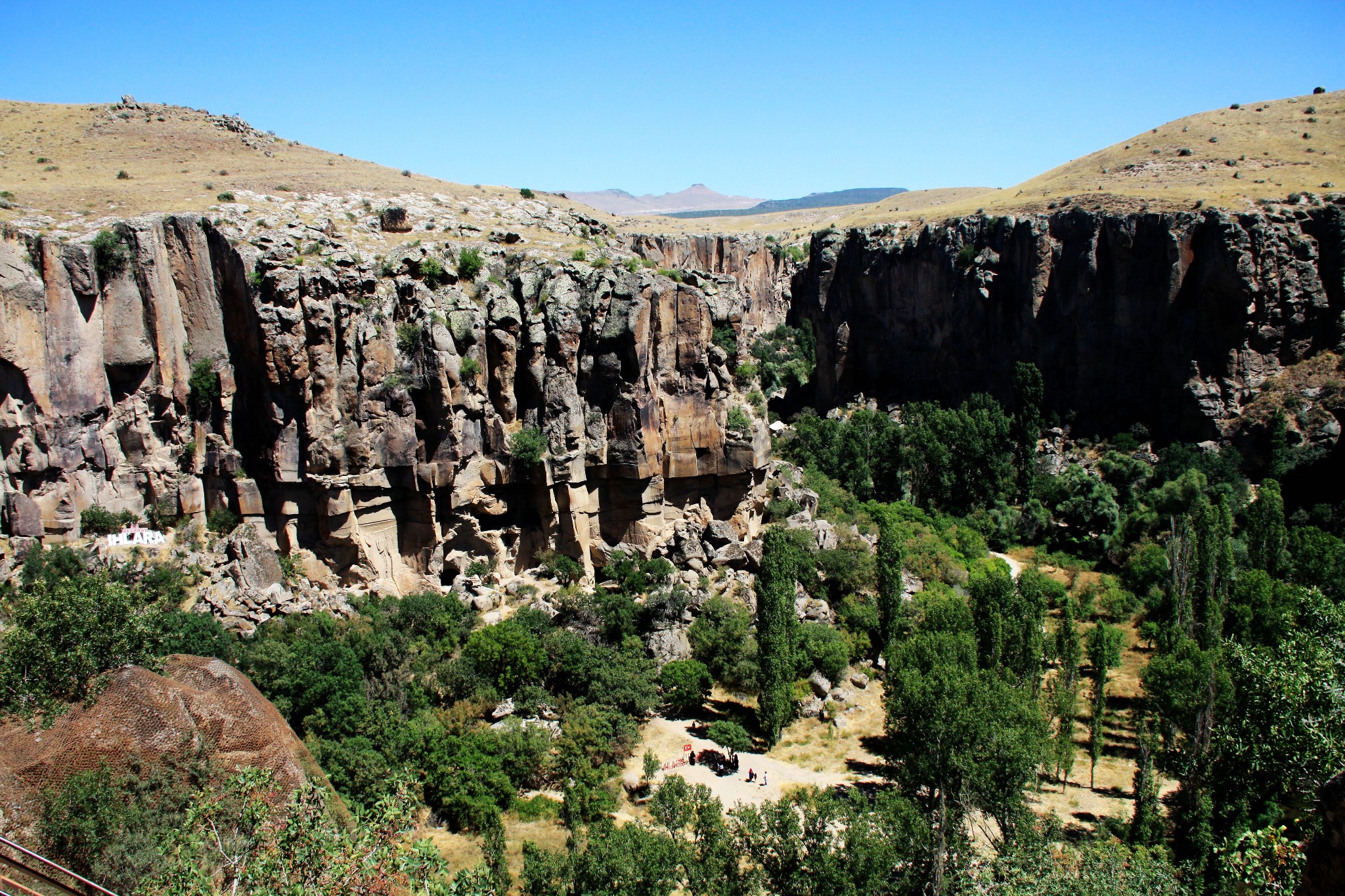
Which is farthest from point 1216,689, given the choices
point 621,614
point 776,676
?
point 621,614

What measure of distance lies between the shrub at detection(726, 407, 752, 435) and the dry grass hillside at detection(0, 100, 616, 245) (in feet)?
80.9

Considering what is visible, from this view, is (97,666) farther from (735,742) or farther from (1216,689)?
(1216,689)

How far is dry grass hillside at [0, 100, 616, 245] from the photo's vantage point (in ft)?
150

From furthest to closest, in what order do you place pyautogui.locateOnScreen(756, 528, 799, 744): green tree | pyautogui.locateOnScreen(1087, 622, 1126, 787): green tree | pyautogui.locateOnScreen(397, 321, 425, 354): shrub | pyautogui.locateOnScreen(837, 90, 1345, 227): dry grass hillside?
1. pyautogui.locateOnScreen(837, 90, 1345, 227): dry grass hillside
2. pyautogui.locateOnScreen(397, 321, 425, 354): shrub
3. pyautogui.locateOnScreen(756, 528, 799, 744): green tree
4. pyautogui.locateOnScreen(1087, 622, 1126, 787): green tree

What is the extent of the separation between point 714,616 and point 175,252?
29.9 m

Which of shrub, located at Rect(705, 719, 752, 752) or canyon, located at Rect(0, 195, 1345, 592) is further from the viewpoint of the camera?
canyon, located at Rect(0, 195, 1345, 592)

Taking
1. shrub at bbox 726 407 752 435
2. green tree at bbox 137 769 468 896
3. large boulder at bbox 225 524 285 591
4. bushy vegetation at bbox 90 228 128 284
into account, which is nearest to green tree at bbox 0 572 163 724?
green tree at bbox 137 769 468 896

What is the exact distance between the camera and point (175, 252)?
41188mm

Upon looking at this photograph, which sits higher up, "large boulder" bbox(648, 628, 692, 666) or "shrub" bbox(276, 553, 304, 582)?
"shrub" bbox(276, 553, 304, 582)

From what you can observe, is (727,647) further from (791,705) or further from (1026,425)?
(1026,425)

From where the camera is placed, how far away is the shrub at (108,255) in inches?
1523

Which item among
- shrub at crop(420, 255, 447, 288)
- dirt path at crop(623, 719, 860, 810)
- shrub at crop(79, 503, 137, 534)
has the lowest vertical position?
dirt path at crop(623, 719, 860, 810)

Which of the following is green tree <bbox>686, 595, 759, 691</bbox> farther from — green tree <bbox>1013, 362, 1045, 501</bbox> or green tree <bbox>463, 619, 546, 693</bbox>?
green tree <bbox>1013, 362, 1045, 501</bbox>

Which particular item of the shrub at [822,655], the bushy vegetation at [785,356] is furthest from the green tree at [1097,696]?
the bushy vegetation at [785,356]
